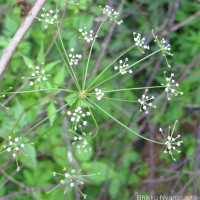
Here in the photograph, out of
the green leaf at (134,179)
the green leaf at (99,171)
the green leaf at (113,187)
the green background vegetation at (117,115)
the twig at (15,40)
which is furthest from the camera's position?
the green leaf at (134,179)

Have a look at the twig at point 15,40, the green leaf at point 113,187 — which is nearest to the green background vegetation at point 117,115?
the green leaf at point 113,187

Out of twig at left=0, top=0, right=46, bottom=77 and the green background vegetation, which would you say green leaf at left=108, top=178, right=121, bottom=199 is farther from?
twig at left=0, top=0, right=46, bottom=77

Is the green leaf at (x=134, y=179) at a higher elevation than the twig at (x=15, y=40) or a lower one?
higher

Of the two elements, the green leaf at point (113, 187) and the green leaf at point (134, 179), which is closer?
the green leaf at point (113, 187)

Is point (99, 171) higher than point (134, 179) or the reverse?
the reverse

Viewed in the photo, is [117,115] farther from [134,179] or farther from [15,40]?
A: [15,40]

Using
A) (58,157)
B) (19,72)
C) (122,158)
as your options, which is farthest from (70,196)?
(19,72)

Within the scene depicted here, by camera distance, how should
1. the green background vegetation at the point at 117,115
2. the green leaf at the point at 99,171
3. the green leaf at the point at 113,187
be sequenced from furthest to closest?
the green leaf at the point at 113,187 < the green leaf at the point at 99,171 < the green background vegetation at the point at 117,115

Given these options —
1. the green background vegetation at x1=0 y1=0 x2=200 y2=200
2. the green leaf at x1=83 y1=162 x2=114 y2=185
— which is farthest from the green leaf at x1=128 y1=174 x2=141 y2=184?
the green leaf at x1=83 y1=162 x2=114 y2=185

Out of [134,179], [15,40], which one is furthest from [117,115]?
[15,40]

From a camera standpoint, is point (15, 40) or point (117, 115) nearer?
point (15, 40)

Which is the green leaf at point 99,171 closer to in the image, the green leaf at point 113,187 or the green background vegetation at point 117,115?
the green background vegetation at point 117,115
